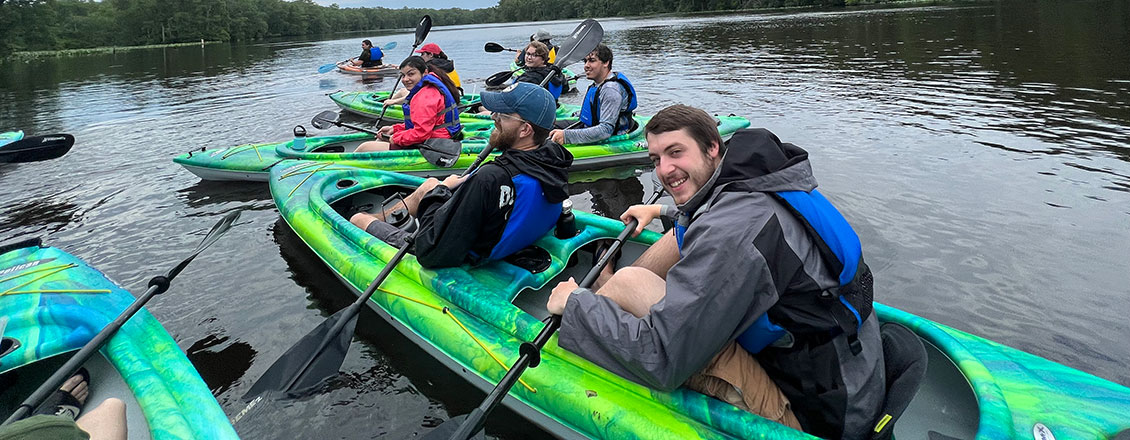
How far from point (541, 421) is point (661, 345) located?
123 centimetres

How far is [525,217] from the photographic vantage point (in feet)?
12.7

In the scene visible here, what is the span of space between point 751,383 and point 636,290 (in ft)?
2.07

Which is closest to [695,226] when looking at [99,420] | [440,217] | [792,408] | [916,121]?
[792,408]

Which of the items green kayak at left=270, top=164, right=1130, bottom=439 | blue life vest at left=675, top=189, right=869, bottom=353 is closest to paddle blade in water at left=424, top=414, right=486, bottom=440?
green kayak at left=270, top=164, right=1130, bottom=439

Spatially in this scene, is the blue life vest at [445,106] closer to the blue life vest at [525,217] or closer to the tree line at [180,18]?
the blue life vest at [525,217]

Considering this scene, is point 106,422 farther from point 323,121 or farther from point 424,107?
point 323,121

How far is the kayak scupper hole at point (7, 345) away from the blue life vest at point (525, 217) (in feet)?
8.45

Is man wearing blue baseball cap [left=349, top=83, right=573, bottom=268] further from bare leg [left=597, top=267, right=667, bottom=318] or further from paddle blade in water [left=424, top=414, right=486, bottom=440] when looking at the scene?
paddle blade in water [left=424, top=414, right=486, bottom=440]

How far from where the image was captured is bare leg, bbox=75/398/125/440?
2.64m

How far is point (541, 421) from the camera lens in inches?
130

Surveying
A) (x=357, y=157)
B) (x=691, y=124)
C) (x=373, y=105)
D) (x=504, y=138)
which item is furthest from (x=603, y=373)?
(x=373, y=105)

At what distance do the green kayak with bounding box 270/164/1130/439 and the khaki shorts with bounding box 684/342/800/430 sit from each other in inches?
2.3

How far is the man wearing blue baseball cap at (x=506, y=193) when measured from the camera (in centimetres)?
365

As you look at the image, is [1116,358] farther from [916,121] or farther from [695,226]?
[916,121]
